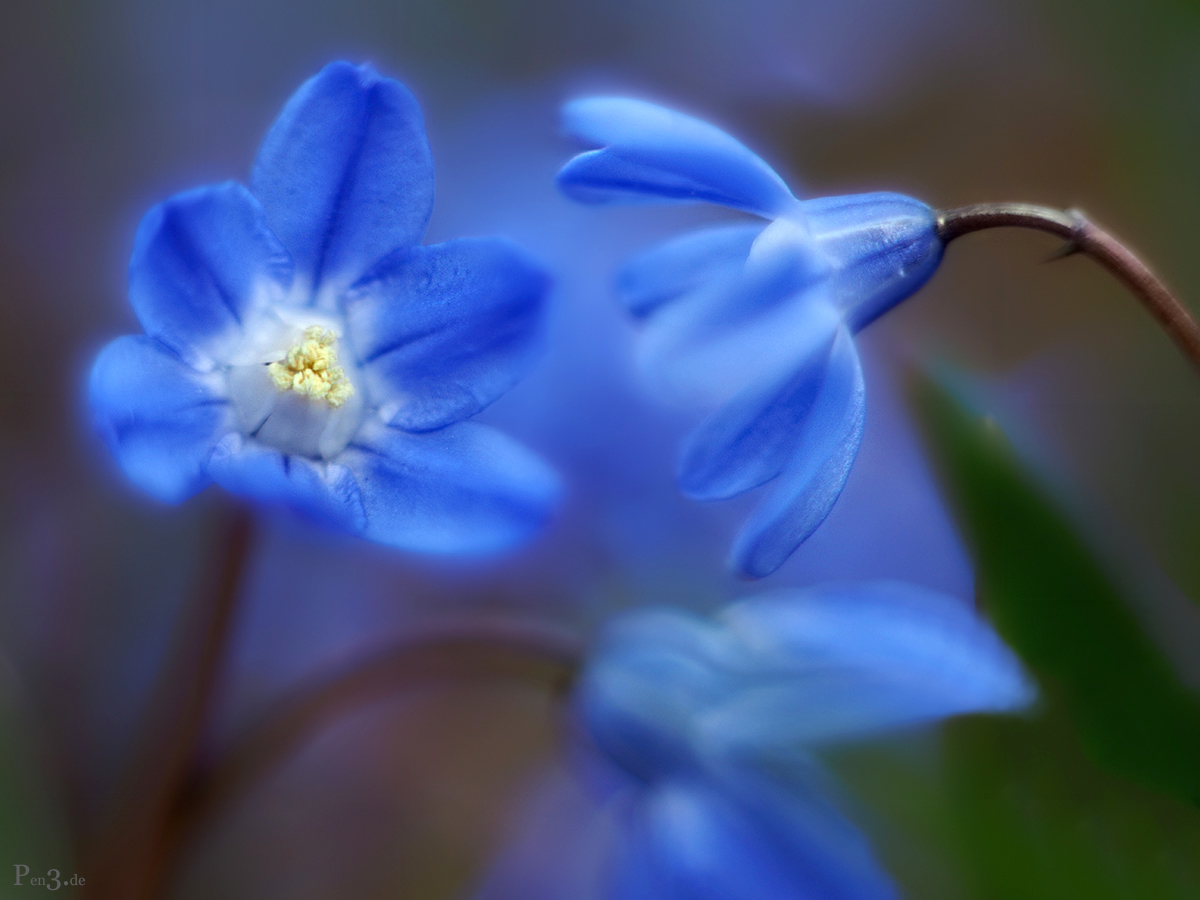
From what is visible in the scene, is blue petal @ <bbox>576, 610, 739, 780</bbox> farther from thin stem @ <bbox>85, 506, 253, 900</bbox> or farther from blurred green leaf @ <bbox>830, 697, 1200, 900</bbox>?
thin stem @ <bbox>85, 506, 253, 900</bbox>

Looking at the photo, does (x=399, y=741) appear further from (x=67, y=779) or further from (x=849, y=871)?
(x=849, y=871)

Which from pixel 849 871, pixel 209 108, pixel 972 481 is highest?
pixel 209 108

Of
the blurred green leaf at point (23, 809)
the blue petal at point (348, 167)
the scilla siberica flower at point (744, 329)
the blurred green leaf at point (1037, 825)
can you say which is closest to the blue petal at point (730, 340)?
the scilla siberica flower at point (744, 329)

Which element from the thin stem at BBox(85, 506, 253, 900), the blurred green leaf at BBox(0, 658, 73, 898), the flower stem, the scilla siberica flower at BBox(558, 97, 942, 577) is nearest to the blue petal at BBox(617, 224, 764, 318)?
the scilla siberica flower at BBox(558, 97, 942, 577)

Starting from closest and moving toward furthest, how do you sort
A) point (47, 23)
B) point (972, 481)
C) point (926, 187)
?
point (972, 481) → point (47, 23) → point (926, 187)

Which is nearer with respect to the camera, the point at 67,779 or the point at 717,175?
the point at 717,175

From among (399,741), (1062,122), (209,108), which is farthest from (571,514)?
(1062,122)

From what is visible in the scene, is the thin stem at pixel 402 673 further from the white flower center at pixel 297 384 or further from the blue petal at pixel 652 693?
the white flower center at pixel 297 384
